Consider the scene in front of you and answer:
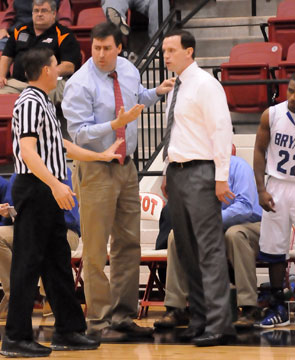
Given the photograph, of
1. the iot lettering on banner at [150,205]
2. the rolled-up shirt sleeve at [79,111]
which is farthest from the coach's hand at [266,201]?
the iot lettering on banner at [150,205]

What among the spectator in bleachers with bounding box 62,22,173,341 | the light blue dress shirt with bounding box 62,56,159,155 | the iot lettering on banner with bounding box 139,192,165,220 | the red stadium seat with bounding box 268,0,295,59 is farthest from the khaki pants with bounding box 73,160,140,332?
the red stadium seat with bounding box 268,0,295,59

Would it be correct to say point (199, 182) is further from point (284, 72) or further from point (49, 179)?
point (284, 72)

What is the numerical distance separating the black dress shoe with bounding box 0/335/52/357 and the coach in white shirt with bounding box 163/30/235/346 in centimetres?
88

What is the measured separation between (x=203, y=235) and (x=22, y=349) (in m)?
1.21

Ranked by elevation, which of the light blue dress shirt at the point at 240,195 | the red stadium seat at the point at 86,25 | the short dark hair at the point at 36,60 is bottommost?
the light blue dress shirt at the point at 240,195

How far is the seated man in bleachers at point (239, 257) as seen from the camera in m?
6.34

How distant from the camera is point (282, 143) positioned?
632 centimetres

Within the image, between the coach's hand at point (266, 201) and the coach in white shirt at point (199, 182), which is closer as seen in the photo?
the coach in white shirt at point (199, 182)

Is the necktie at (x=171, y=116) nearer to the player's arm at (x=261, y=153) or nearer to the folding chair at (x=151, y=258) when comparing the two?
the player's arm at (x=261, y=153)

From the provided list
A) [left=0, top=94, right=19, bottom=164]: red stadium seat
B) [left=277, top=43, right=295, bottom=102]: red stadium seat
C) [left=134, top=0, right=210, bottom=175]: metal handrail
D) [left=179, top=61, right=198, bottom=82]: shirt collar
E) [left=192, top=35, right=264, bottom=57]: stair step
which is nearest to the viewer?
[left=179, top=61, right=198, bottom=82]: shirt collar

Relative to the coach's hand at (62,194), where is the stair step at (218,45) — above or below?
below

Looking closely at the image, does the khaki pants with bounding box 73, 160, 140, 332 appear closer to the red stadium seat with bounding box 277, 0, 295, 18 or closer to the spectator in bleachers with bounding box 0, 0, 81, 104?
the spectator in bleachers with bounding box 0, 0, 81, 104

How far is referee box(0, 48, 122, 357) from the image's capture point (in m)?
5.15

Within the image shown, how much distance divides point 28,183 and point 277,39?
487cm
